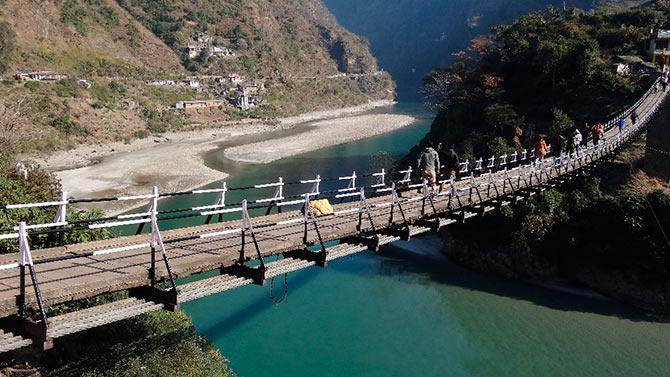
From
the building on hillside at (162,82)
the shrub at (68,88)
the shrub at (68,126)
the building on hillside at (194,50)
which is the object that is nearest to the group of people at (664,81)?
the shrub at (68,126)

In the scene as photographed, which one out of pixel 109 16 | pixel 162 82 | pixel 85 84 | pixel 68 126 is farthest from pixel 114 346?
pixel 109 16

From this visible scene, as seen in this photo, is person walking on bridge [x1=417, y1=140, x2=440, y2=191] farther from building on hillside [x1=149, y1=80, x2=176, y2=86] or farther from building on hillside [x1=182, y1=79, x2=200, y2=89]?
building on hillside [x1=182, y1=79, x2=200, y2=89]

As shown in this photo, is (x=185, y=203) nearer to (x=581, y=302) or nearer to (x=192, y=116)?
(x=581, y=302)

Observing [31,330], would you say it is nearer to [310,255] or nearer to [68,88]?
[310,255]

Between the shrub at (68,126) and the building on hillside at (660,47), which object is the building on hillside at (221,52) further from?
the building on hillside at (660,47)

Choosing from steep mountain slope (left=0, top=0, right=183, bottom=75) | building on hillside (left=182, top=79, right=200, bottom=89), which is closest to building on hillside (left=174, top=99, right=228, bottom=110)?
building on hillside (left=182, top=79, right=200, bottom=89)

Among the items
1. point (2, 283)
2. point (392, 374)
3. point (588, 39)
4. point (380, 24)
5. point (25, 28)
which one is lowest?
point (392, 374)

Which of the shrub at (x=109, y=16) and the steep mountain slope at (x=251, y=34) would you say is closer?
the shrub at (x=109, y=16)

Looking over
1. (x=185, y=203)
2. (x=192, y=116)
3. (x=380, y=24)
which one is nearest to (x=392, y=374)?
(x=185, y=203)
